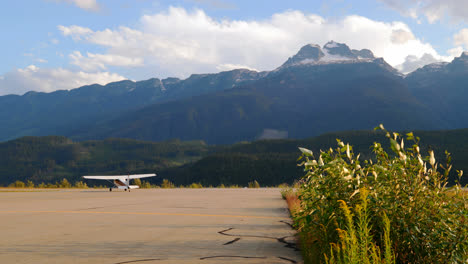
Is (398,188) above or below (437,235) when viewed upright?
above

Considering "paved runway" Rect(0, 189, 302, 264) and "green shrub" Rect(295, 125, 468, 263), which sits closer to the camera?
"green shrub" Rect(295, 125, 468, 263)

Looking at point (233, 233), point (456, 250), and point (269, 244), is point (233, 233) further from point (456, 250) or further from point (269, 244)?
point (456, 250)

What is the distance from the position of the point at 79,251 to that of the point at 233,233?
3864 millimetres

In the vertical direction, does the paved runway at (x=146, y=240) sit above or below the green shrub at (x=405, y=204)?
below

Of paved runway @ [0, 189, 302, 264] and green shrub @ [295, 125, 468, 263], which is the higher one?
green shrub @ [295, 125, 468, 263]

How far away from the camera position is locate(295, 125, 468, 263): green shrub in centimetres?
557

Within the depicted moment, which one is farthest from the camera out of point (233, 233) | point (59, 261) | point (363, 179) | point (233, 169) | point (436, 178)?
point (233, 169)

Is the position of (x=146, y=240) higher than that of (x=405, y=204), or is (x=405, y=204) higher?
(x=405, y=204)

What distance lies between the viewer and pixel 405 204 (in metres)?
6.15

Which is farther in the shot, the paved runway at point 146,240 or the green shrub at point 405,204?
the paved runway at point 146,240

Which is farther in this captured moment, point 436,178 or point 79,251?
point 79,251

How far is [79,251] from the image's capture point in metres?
8.56

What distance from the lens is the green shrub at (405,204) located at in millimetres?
5571

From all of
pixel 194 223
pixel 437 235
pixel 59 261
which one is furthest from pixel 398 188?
pixel 194 223
